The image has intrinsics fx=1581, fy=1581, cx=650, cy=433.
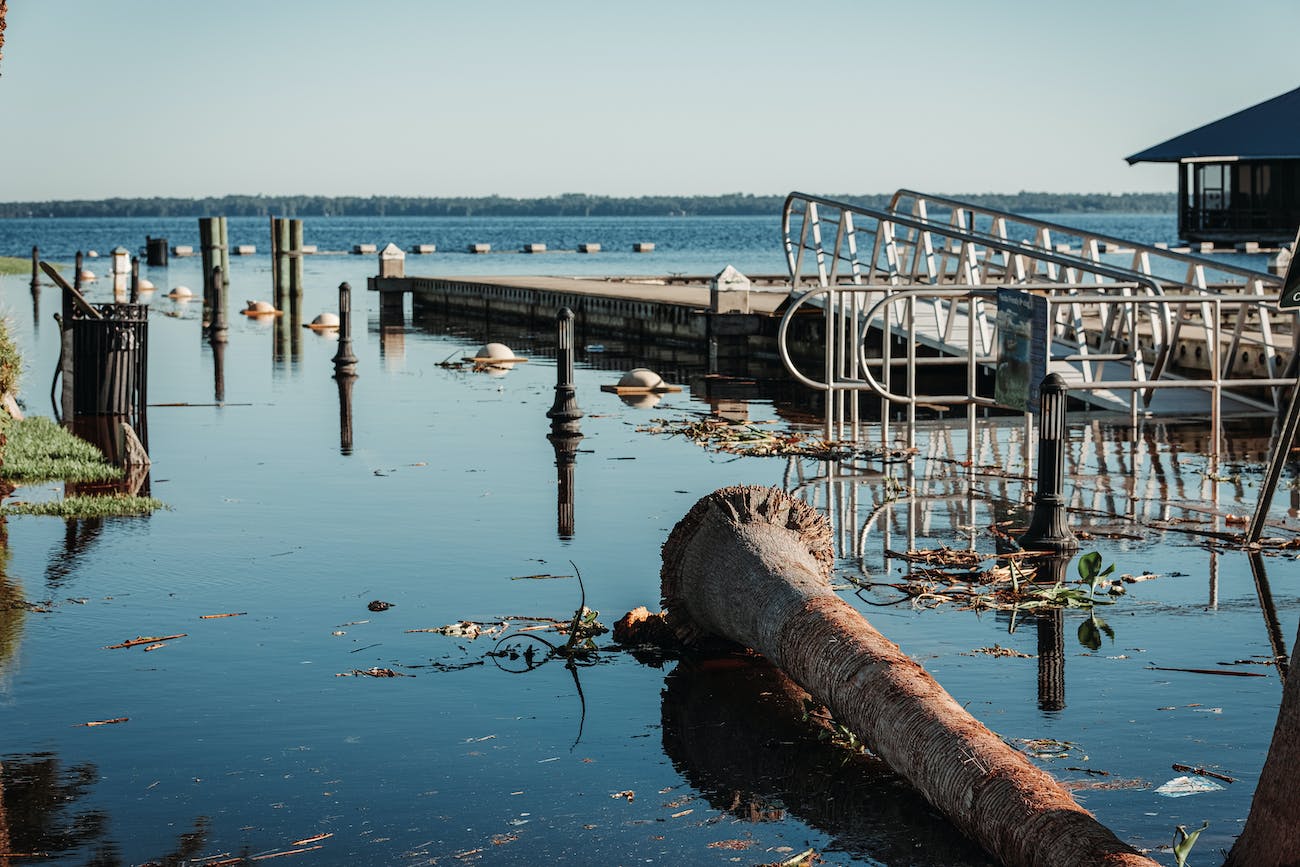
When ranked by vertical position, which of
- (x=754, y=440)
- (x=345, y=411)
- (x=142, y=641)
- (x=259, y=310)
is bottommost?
(x=142, y=641)

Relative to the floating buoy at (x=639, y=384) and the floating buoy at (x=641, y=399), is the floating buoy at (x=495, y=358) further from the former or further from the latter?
the floating buoy at (x=641, y=399)

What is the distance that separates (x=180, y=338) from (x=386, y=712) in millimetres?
24335

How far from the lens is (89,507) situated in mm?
10469

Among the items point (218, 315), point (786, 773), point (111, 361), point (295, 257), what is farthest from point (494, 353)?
point (295, 257)

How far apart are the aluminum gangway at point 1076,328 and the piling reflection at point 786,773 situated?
6.48 m

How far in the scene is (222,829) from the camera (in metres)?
4.86

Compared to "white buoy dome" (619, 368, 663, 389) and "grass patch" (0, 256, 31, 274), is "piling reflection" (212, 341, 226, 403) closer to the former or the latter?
"white buoy dome" (619, 368, 663, 389)

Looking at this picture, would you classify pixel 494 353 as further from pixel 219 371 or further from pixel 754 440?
pixel 754 440

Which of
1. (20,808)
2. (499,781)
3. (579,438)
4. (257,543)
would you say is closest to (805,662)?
(499,781)

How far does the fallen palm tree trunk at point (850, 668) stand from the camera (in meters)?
4.47

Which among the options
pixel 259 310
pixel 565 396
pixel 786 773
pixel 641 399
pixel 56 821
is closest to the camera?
pixel 56 821

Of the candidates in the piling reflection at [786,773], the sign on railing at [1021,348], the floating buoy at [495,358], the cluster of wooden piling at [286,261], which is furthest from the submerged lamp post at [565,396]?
the cluster of wooden piling at [286,261]

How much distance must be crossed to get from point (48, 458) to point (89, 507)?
2.06 metres

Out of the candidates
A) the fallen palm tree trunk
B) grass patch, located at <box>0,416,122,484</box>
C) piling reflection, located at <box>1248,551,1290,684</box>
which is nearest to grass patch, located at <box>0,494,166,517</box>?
grass patch, located at <box>0,416,122,484</box>
